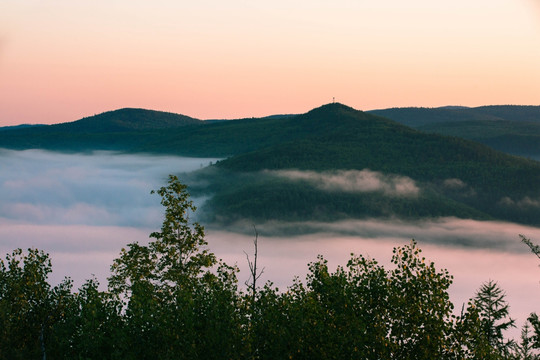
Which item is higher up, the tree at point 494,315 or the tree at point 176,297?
the tree at point 176,297

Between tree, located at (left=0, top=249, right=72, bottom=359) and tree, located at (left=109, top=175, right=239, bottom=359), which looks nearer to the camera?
tree, located at (left=109, top=175, right=239, bottom=359)

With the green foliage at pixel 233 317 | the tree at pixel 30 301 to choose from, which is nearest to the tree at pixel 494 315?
the green foliage at pixel 233 317

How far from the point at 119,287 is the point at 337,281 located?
15.7 m

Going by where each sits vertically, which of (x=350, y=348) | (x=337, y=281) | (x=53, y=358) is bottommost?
(x=53, y=358)

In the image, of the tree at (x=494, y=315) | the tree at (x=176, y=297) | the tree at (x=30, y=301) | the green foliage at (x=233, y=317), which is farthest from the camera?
the tree at (x=494, y=315)

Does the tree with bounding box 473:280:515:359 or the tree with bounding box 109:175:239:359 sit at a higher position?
the tree with bounding box 109:175:239:359

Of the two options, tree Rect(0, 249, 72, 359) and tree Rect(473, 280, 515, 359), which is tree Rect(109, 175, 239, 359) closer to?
tree Rect(0, 249, 72, 359)

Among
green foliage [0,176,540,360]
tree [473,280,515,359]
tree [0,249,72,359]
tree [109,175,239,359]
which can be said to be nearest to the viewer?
green foliage [0,176,540,360]

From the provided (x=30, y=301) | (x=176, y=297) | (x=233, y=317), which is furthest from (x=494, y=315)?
(x=30, y=301)

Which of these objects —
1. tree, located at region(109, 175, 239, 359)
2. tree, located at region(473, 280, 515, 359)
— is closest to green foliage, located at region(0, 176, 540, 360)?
tree, located at region(109, 175, 239, 359)

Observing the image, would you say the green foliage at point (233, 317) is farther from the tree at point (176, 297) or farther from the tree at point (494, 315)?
the tree at point (494, 315)

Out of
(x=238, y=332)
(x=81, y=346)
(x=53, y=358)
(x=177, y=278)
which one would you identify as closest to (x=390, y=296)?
(x=238, y=332)

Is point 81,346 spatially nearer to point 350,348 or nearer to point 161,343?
point 161,343

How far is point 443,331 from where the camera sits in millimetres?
42094
